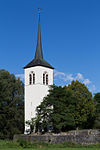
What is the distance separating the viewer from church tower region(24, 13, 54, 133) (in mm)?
43594

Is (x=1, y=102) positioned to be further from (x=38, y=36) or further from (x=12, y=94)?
(x=38, y=36)

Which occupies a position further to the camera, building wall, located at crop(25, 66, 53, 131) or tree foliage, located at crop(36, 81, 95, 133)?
building wall, located at crop(25, 66, 53, 131)

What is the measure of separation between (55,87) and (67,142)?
10.2 meters

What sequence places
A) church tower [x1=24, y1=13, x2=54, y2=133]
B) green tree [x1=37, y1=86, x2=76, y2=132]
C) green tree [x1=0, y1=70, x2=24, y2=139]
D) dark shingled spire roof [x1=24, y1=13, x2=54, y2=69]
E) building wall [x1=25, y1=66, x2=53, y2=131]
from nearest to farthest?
1. green tree [x1=37, y1=86, x2=76, y2=132]
2. building wall [x1=25, y1=66, x2=53, y2=131]
3. church tower [x1=24, y1=13, x2=54, y2=133]
4. dark shingled spire roof [x1=24, y1=13, x2=54, y2=69]
5. green tree [x1=0, y1=70, x2=24, y2=139]

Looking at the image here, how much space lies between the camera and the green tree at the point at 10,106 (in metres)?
47.4

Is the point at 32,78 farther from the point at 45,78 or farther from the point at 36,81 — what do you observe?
the point at 45,78

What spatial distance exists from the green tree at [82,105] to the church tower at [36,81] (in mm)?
4851

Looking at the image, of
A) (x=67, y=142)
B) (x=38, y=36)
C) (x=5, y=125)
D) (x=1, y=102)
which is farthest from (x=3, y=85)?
(x=67, y=142)

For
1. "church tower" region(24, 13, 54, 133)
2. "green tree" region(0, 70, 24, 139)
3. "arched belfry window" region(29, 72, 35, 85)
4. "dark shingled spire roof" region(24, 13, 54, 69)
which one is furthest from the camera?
"green tree" region(0, 70, 24, 139)

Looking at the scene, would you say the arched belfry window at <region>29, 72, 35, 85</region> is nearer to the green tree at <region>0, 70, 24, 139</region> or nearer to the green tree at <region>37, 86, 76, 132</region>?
the green tree at <region>0, 70, 24, 139</region>

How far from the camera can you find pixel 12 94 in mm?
55094

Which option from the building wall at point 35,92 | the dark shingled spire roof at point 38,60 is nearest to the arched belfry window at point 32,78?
the building wall at point 35,92

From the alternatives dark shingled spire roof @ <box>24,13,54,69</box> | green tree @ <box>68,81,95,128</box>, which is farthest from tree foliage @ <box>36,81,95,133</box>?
green tree @ <box>68,81,95,128</box>

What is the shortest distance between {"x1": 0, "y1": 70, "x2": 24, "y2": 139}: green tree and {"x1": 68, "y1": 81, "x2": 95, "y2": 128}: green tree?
32.2ft
